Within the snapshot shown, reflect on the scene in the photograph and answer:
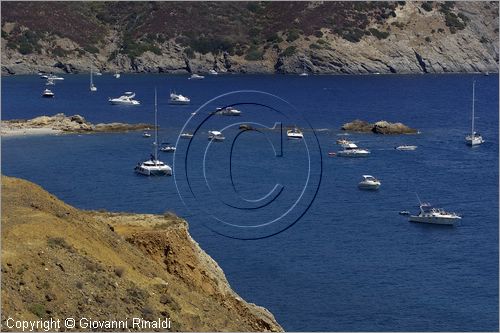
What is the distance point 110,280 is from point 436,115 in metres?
98.8

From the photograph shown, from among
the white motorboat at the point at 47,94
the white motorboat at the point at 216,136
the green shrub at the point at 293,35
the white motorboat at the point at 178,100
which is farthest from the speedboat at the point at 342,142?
the green shrub at the point at 293,35

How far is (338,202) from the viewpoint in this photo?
62.7 m

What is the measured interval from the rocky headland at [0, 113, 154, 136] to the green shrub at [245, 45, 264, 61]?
77.5 m

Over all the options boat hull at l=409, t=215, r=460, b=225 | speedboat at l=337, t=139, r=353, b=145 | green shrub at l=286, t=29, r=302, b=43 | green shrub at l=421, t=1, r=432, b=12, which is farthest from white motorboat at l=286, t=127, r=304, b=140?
green shrub at l=421, t=1, r=432, b=12

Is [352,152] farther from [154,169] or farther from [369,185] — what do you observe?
[154,169]

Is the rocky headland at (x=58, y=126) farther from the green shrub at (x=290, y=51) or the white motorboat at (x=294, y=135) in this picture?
the green shrub at (x=290, y=51)

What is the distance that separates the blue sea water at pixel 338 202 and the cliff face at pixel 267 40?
4558cm

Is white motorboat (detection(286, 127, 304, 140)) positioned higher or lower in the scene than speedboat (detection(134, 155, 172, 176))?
higher

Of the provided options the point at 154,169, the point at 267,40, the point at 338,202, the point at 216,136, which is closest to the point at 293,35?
the point at 267,40

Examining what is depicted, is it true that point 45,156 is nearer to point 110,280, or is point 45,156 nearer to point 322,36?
point 110,280

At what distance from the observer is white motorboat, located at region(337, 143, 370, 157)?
82.2 meters

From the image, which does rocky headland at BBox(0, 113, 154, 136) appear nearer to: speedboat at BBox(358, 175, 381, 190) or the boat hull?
speedboat at BBox(358, 175, 381, 190)

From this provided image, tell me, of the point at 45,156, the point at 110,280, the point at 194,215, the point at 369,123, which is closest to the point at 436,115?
the point at 369,123

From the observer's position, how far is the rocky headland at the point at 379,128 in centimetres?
9888
